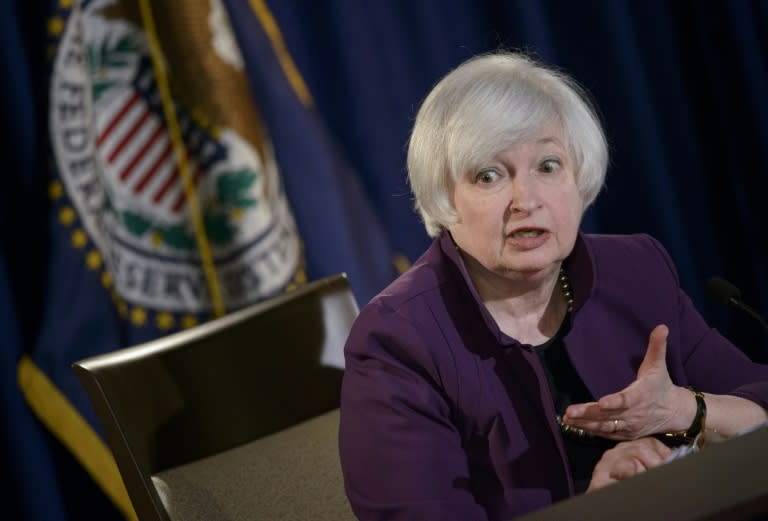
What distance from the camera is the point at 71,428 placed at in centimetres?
247

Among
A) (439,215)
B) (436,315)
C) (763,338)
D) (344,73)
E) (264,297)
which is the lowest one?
(763,338)

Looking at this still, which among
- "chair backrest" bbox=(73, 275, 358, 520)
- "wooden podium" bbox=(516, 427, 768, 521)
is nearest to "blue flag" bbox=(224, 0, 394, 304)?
"chair backrest" bbox=(73, 275, 358, 520)

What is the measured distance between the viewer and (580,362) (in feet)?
4.95

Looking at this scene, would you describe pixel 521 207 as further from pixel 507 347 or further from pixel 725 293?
pixel 725 293

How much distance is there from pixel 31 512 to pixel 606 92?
2.24 metres

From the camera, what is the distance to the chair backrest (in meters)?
1.50

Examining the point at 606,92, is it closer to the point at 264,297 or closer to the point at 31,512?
the point at 264,297

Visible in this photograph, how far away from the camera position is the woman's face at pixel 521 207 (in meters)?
1.46

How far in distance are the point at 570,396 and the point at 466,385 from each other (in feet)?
0.69

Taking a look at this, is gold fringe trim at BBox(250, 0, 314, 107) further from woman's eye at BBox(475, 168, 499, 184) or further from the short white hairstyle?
woman's eye at BBox(475, 168, 499, 184)

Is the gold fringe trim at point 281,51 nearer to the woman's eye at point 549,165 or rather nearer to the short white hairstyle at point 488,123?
the short white hairstyle at point 488,123

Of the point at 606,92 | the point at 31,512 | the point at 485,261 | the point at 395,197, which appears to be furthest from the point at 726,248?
the point at 31,512

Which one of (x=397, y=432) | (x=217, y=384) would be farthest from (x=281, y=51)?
(x=397, y=432)

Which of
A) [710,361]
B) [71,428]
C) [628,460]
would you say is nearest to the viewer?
[628,460]
